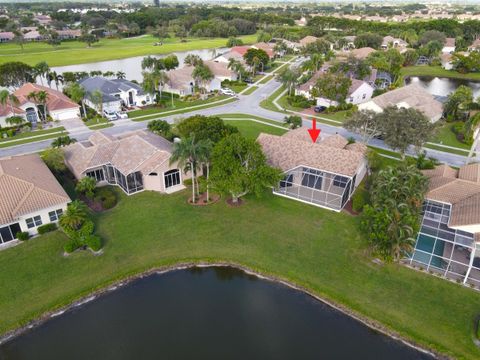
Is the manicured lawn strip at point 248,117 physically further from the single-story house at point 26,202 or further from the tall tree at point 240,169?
the single-story house at point 26,202

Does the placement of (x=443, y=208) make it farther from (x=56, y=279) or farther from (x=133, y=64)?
(x=133, y=64)

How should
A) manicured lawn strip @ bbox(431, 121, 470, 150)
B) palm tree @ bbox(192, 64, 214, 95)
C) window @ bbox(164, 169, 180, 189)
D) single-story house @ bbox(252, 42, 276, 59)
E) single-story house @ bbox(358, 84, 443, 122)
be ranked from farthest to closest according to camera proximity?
single-story house @ bbox(252, 42, 276, 59), palm tree @ bbox(192, 64, 214, 95), single-story house @ bbox(358, 84, 443, 122), manicured lawn strip @ bbox(431, 121, 470, 150), window @ bbox(164, 169, 180, 189)

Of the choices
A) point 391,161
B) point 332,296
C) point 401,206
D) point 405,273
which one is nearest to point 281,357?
point 332,296

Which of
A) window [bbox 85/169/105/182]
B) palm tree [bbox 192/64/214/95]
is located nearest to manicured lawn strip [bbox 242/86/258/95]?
palm tree [bbox 192/64/214/95]

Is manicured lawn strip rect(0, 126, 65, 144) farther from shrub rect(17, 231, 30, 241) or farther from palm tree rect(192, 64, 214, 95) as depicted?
palm tree rect(192, 64, 214, 95)

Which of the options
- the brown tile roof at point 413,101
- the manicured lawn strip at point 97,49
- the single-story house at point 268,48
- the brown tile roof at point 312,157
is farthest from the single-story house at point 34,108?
the single-story house at point 268,48

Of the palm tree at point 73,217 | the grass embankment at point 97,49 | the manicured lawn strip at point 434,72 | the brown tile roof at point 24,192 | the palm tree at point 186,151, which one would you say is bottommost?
the manicured lawn strip at point 434,72
